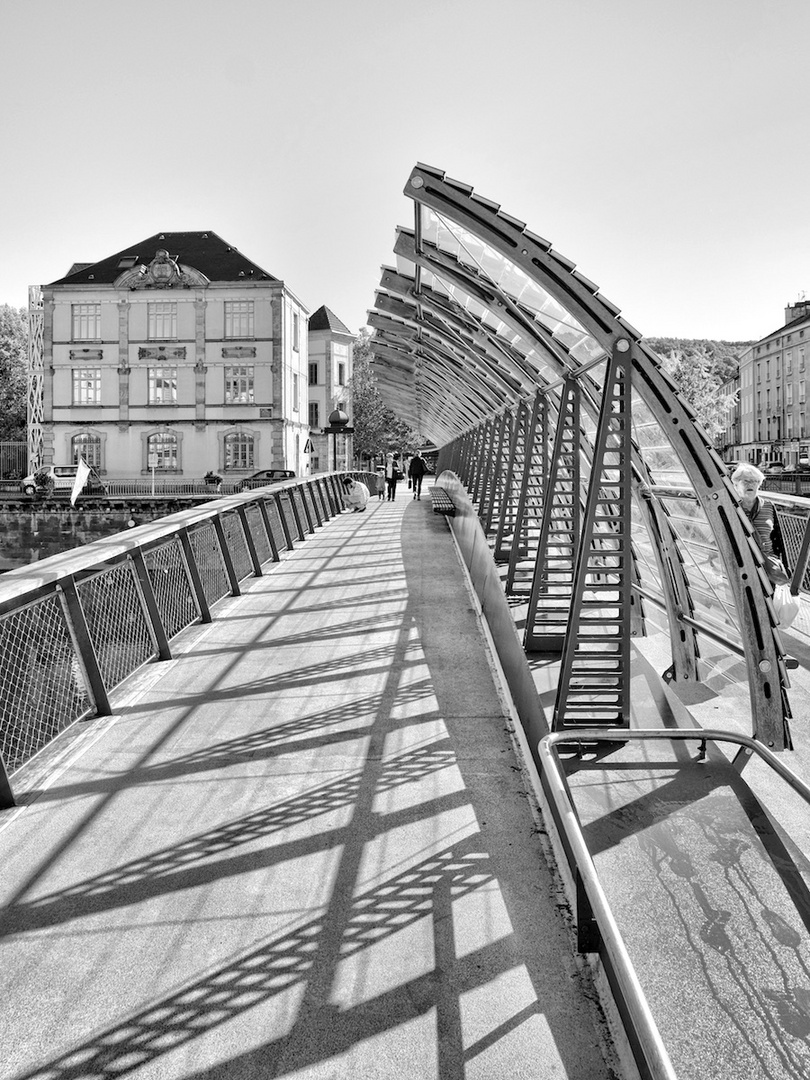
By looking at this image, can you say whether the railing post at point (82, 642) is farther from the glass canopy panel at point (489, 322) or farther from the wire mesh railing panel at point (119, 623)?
the glass canopy panel at point (489, 322)

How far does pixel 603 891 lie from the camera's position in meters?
3.19

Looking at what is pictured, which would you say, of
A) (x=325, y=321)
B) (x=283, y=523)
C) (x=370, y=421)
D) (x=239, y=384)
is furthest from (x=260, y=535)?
(x=325, y=321)

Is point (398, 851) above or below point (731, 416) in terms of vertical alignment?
below

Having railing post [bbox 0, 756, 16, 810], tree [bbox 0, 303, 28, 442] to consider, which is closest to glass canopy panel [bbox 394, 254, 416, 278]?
railing post [bbox 0, 756, 16, 810]

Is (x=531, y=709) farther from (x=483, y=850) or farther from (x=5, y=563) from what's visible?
(x=5, y=563)

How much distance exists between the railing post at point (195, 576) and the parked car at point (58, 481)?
40886 mm

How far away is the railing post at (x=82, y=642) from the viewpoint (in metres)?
5.93

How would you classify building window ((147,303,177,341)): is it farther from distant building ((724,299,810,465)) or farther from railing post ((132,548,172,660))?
railing post ((132,548,172,660))

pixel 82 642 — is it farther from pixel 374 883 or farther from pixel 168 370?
pixel 168 370

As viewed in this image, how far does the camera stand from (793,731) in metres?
6.71

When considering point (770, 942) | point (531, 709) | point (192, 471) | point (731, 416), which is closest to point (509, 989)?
point (770, 942)

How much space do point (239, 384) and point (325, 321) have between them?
25354 millimetres

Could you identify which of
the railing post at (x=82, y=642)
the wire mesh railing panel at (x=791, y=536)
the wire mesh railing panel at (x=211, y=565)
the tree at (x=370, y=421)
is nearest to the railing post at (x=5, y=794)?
the railing post at (x=82, y=642)

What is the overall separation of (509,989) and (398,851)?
1.11m
